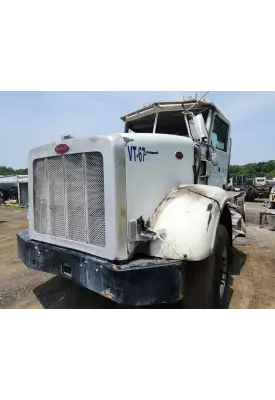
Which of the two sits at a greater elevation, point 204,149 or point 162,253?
point 204,149

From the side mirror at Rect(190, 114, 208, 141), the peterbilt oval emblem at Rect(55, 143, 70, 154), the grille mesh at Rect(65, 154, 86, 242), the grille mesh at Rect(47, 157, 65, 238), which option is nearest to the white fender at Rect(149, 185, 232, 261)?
the grille mesh at Rect(65, 154, 86, 242)

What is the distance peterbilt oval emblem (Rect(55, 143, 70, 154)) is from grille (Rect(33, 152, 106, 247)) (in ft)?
0.20

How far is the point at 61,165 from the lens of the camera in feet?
9.64

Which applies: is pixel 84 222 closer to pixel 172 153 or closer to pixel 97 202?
pixel 97 202

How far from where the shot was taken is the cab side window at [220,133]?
4557 millimetres

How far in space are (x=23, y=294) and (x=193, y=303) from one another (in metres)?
2.39

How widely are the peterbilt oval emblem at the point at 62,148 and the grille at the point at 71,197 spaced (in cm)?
6

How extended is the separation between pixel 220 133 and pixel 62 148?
120 inches

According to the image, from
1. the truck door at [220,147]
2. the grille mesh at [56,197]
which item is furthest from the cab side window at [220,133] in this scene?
the grille mesh at [56,197]

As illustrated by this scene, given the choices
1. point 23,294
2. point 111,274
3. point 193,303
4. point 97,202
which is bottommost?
point 23,294

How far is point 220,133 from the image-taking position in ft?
15.9

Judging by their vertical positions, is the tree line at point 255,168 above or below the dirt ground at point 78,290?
above

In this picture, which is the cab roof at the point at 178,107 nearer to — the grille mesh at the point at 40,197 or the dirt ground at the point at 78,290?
the grille mesh at the point at 40,197

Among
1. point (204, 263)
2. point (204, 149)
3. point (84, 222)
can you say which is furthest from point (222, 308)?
point (204, 149)
